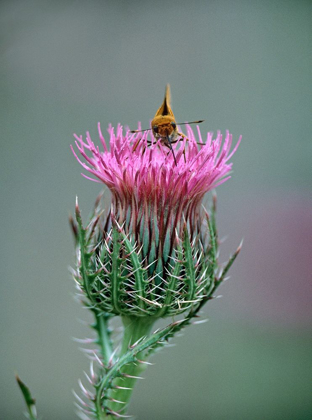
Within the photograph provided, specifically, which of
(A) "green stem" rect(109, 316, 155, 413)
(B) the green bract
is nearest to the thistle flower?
(B) the green bract

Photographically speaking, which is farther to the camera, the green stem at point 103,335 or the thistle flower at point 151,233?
the green stem at point 103,335

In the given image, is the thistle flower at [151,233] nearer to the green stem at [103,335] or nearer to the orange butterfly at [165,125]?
the orange butterfly at [165,125]

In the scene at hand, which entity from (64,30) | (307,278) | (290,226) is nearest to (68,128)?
(64,30)

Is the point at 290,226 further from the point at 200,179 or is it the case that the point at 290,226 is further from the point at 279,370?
the point at 200,179

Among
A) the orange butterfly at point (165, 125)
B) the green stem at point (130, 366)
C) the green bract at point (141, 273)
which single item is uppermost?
the orange butterfly at point (165, 125)

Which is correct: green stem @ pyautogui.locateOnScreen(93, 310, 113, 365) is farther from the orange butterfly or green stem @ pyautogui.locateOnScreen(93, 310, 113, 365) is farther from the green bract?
the orange butterfly

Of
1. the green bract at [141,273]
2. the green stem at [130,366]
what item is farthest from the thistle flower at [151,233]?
the green stem at [130,366]

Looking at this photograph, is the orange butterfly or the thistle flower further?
the orange butterfly

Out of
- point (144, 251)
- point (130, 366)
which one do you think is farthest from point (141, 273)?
point (130, 366)
